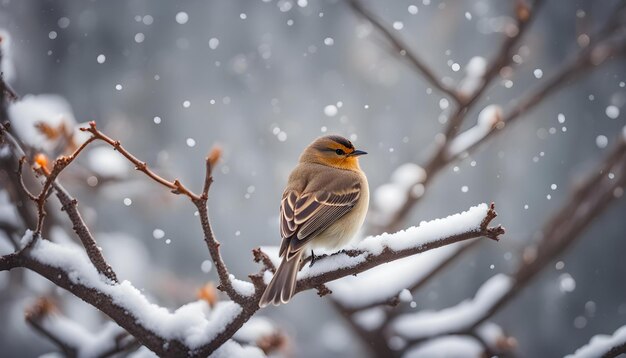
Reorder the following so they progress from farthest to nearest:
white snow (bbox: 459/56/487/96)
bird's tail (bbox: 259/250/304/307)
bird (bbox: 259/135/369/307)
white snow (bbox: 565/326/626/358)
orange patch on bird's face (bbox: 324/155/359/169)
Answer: orange patch on bird's face (bbox: 324/155/359/169) < white snow (bbox: 459/56/487/96) < bird (bbox: 259/135/369/307) < white snow (bbox: 565/326/626/358) < bird's tail (bbox: 259/250/304/307)

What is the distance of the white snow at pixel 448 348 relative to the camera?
3418mm

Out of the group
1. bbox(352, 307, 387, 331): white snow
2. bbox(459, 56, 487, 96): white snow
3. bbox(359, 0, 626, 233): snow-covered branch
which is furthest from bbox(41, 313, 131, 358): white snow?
bbox(459, 56, 487, 96): white snow

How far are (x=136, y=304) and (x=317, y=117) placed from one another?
810cm

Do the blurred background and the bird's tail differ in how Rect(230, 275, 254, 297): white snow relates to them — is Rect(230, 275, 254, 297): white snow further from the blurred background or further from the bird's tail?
the blurred background

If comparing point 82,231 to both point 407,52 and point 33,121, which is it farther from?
point 407,52

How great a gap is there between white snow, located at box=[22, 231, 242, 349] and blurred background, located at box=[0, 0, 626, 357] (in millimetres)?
4910

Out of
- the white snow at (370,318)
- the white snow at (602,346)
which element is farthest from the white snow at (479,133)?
the white snow at (602,346)

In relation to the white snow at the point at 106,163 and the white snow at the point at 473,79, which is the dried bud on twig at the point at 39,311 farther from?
the white snow at the point at 473,79

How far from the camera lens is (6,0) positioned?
7.94 m

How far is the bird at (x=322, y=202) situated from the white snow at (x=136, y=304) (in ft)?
1.10

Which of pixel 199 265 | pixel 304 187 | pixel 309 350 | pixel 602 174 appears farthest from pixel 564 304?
pixel 304 187

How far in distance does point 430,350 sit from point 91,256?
2043mm

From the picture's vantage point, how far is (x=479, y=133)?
360cm

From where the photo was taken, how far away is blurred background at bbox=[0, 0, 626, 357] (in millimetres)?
8227
